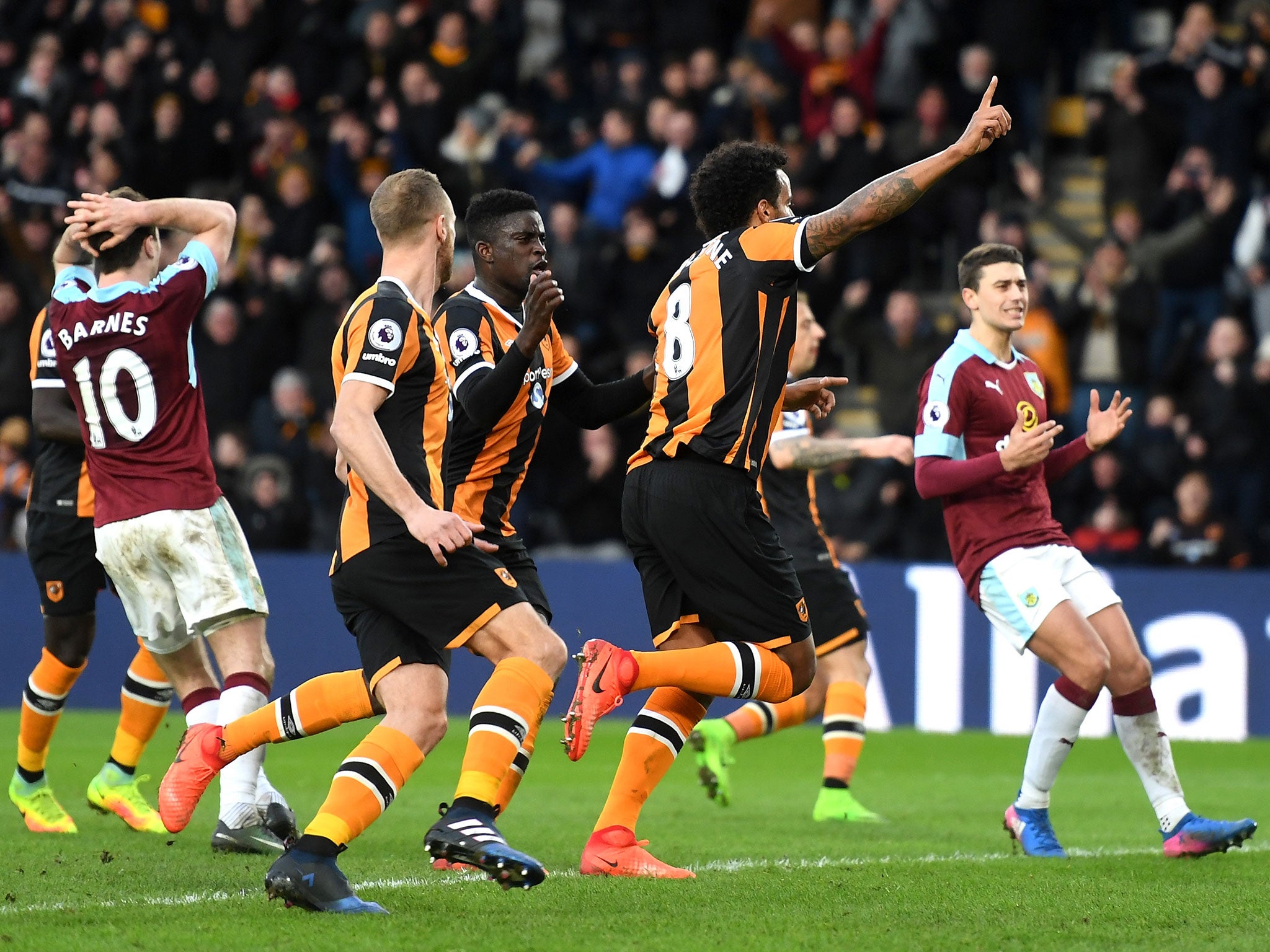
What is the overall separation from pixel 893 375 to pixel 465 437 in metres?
7.81

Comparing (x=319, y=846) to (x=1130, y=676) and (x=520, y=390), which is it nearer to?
(x=520, y=390)

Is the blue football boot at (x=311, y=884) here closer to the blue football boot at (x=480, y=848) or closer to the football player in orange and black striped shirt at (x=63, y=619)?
the blue football boot at (x=480, y=848)

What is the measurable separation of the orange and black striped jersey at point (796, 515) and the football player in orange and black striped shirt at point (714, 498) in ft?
8.54

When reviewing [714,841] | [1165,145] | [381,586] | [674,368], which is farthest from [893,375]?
[381,586]

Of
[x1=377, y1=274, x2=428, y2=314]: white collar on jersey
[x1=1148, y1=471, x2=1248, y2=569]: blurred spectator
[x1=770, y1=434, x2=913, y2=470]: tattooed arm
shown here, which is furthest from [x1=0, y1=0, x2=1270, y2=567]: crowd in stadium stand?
[x1=377, y1=274, x2=428, y2=314]: white collar on jersey

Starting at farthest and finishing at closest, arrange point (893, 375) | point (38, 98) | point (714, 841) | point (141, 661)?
point (38, 98) < point (893, 375) < point (141, 661) < point (714, 841)

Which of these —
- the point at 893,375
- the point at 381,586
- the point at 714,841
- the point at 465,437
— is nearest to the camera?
the point at 381,586

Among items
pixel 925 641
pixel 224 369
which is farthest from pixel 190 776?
pixel 224 369

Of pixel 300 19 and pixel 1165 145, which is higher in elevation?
pixel 300 19

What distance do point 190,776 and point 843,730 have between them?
147 inches

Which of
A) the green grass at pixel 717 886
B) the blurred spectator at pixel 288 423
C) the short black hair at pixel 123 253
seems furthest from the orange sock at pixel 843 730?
the blurred spectator at pixel 288 423

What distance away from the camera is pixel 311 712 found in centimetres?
534

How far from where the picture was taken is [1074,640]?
21.1 ft

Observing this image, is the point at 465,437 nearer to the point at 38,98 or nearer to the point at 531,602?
the point at 531,602
